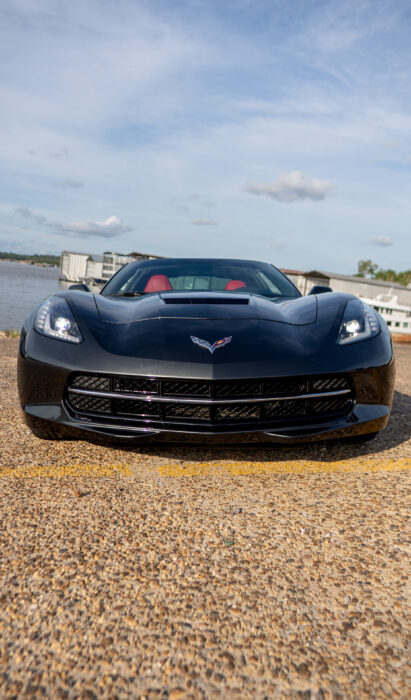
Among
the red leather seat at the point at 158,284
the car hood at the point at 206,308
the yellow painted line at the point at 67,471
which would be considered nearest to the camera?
the yellow painted line at the point at 67,471

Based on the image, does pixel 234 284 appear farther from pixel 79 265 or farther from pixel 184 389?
pixel 79 265

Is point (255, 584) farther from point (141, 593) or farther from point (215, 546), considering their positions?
point (141, 593)

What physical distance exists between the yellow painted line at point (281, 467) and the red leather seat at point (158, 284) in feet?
4.77

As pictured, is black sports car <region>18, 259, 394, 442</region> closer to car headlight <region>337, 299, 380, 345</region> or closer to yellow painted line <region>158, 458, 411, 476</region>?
car headlight <region>337, 299, 380, 345</region>

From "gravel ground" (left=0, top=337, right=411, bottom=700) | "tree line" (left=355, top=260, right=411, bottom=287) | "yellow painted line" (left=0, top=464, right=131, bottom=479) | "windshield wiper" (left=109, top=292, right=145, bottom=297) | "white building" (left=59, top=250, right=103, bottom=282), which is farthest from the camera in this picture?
"tree line" (left=355, top=260, right=411, bottom=287)

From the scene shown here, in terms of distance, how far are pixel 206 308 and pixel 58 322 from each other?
2.49 feet

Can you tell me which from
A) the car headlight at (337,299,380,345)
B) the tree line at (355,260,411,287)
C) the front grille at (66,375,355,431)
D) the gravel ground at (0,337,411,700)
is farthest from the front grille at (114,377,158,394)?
the tree line at (355,260,411,287)

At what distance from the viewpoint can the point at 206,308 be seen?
2.49 metres

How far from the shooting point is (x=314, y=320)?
2393mm

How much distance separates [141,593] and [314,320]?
1.56 metres

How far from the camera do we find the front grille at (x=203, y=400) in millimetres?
1966

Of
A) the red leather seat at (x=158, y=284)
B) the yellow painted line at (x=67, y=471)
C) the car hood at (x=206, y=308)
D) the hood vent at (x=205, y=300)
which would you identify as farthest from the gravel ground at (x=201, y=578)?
the red leather seat at (x=158, y=284)

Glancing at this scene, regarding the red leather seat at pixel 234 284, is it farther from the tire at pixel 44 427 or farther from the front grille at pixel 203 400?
the tire at pixel 44 427

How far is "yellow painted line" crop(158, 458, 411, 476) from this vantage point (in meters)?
2.21
